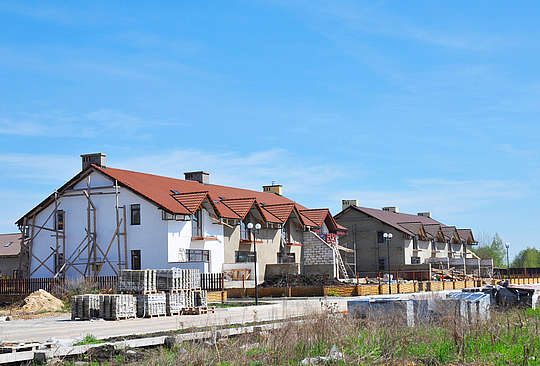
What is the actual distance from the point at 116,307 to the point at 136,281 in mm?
1971

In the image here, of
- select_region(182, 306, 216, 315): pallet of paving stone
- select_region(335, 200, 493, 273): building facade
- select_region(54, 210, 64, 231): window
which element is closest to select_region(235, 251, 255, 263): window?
select_region(54, 210, 64, 231): window

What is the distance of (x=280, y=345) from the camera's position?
42.3 ft

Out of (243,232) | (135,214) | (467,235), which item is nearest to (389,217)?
(467,235)

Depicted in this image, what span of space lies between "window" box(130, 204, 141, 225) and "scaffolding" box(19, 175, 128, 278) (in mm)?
510

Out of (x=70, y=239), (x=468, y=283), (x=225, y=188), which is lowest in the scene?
(x=468, y=283)

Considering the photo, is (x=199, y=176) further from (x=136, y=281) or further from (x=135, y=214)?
(x=136, y=281)

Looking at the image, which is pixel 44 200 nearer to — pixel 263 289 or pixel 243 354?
pixel 263 289

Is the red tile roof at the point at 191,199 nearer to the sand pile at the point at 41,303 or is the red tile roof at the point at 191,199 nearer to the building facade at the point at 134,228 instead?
the building facade at the point at 134,228

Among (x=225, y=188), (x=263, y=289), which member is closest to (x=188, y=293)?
(x=263, y=289)

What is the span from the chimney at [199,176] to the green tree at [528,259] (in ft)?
209

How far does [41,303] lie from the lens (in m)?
31.3

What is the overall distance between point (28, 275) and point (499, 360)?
38.4m

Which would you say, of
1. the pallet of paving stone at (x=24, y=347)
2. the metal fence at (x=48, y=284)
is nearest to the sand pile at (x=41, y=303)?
the metal fence at (x=48, y=284)

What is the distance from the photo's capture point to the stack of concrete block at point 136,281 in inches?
1025
